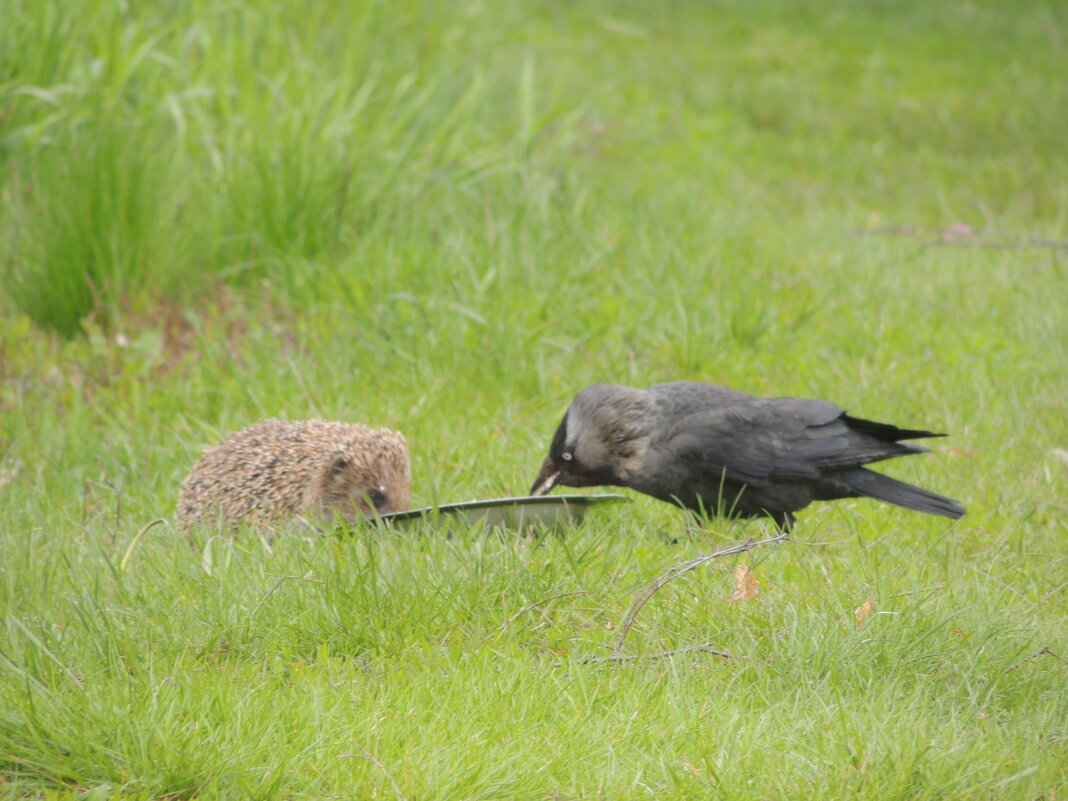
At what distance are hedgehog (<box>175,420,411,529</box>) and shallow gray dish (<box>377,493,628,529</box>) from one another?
486mm

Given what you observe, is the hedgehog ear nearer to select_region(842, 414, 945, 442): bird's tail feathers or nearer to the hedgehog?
the hedgehog

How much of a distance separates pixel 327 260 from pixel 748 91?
6.05 meters

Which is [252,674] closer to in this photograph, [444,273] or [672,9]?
[444,273]

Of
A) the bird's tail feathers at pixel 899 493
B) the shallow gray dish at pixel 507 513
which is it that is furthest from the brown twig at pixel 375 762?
the bird's tail feathers at pixel 899 493

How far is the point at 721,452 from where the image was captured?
4422 millimetres

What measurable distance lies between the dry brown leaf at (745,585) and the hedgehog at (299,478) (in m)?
1.49

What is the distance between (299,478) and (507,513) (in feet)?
3.52

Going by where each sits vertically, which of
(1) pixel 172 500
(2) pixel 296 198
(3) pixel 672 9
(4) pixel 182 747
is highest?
(3) pixel 672 9

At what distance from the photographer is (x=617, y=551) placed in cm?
401

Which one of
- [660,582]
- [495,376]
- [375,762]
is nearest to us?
[375,762]

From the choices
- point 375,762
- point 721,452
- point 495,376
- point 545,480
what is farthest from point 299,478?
point 375,762

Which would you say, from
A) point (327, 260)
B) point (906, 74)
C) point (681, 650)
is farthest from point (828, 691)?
point (906, 74)

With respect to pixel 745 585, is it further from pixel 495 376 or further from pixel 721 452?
pixel 495 376

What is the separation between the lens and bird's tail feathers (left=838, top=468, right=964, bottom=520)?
4.27 metres
